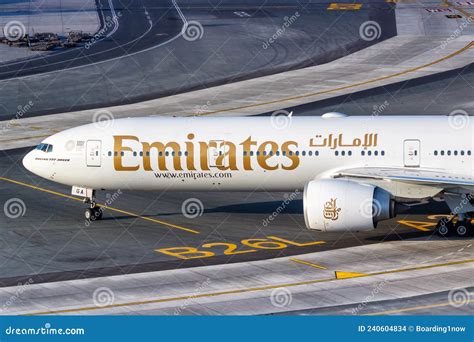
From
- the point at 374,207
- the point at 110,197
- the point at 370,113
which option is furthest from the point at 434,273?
the point at 370,113

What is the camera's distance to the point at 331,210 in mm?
45625

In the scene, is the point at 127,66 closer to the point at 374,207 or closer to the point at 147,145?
the point at 147,145

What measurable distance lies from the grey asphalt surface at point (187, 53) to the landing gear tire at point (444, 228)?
4038cm

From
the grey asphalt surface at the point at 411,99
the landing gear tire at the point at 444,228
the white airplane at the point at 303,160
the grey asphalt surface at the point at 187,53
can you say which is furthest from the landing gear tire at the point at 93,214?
the grey asphalt surface at the point at 187,53

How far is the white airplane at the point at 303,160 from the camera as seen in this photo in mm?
46250

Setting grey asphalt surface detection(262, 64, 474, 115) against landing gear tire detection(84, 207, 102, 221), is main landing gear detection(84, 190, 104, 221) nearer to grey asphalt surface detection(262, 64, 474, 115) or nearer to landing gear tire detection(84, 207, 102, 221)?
landing gear tire detection(84, 207, 102, 221)

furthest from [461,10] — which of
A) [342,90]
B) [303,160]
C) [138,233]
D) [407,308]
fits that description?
[407,308]

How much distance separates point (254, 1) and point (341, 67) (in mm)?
29462

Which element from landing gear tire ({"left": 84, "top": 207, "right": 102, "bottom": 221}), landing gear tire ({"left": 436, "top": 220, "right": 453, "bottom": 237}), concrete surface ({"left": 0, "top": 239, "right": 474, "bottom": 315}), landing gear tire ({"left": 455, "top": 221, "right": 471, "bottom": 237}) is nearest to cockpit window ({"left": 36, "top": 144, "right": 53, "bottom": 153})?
landing gear tire ({"left": 84, "top": 207, "right": 102, "bottom": 221})

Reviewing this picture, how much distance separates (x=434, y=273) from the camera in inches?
1700

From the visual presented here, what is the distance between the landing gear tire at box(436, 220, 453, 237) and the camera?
48675mm

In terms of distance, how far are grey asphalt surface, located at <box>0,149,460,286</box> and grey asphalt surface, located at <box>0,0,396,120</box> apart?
26.1 metres

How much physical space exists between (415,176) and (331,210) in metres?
4.60

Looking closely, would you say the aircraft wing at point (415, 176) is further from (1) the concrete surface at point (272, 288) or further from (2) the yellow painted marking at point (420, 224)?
(2) the yellow painted marking at point (420, 224)
